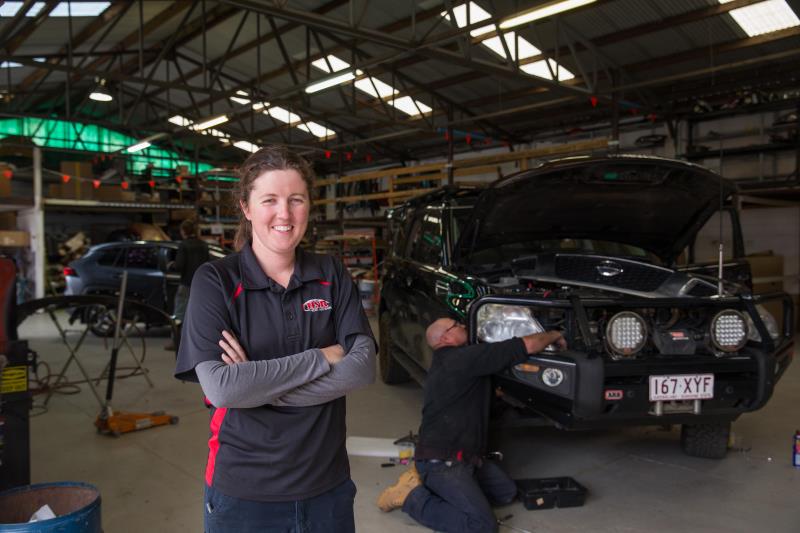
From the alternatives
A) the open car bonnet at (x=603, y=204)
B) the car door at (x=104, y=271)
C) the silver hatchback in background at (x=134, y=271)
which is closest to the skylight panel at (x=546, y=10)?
the open car bonnet at (x=603, y=204)

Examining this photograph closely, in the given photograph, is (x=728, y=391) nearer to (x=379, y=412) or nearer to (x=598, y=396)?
(x=598, y=396)

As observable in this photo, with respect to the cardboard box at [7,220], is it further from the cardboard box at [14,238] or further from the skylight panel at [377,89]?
the skylight panel at [377,89]

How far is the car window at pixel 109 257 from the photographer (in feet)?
30.2

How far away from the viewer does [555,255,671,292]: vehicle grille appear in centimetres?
336

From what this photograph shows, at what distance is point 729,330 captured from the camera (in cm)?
313

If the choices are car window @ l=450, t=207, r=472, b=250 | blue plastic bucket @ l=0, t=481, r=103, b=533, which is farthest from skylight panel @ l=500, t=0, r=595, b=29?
blue plastic bucket @ l=0, t=481, r=103, b=533

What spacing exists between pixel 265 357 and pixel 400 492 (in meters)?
1.77

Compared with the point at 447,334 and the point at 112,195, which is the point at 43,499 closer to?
the point at 447,334

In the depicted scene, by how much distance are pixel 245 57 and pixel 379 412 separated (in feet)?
41.8

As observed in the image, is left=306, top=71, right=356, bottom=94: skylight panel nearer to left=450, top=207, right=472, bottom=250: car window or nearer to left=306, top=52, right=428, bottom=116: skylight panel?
left=306, top=52, right=428, bottom=116: skylight panel

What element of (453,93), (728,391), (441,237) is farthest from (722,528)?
(453,93)

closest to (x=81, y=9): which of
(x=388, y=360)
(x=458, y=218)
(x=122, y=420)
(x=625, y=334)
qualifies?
(x=122, y=420)

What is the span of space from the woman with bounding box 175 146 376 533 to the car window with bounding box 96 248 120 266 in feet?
28.0

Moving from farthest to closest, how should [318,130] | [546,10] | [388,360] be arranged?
1. [318,130]
2. [546,10]
3. [388,360]
